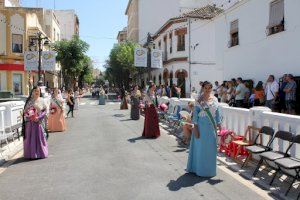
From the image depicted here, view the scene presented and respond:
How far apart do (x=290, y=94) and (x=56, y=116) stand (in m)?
8.62

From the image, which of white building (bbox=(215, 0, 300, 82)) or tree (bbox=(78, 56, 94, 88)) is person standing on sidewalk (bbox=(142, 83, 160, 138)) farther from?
tree (bbox=(78, 56, 94, 88))

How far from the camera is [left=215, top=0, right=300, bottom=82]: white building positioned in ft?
50.7

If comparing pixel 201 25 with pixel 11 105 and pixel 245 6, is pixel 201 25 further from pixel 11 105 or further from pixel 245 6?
pixel 11 105

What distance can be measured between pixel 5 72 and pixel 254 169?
3377 cm

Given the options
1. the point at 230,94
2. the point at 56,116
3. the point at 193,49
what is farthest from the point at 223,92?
the point at 193,49

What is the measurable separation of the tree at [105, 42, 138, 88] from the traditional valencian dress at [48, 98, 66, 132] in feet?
124

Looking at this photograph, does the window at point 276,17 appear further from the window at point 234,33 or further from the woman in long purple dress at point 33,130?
the woman in long purple dress at point 33,130

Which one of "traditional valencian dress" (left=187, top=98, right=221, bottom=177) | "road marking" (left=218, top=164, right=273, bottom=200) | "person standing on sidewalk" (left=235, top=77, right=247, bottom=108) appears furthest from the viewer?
"person standing on sidewalk" (left=235, top=77, right=247, bottom=108)

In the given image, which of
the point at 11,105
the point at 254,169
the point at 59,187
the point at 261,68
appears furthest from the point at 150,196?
the point at 261,68

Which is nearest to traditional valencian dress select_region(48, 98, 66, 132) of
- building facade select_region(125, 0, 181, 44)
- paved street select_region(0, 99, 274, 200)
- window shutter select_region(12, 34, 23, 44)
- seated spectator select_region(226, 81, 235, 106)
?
paved street select_region(0, 99, 274, 200)

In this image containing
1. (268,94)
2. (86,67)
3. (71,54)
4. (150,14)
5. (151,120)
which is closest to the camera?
(151,120)

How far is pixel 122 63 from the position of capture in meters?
55.0

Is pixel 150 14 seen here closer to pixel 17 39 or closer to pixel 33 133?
pixel 17 39

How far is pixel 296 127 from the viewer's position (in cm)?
756
